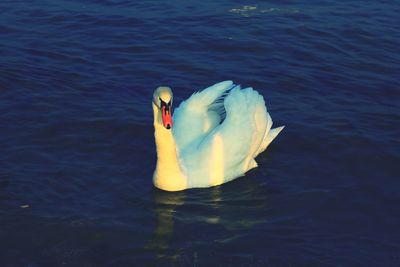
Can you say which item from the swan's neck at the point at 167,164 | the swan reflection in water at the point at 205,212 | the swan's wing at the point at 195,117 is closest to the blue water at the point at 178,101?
the swan reflection in water at the point at 205,212

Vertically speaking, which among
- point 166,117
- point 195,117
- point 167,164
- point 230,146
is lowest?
point 167,164

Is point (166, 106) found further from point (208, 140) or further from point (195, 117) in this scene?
point (195, 117)

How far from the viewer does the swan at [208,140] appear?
11523 millimetres

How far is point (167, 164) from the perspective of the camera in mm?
11508

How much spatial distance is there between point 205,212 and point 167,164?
922 millimetres

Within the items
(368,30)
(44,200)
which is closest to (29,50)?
(44,200)

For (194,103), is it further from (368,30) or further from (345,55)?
(368,30)

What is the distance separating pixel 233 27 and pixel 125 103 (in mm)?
5189

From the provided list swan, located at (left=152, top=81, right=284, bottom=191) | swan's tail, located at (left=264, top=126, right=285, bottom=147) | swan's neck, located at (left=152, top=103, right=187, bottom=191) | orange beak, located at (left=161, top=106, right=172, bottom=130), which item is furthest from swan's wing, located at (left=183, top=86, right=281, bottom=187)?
orange beak, located at (left=161, top=106, right=172, bottom=130)

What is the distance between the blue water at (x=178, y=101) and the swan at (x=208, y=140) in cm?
24

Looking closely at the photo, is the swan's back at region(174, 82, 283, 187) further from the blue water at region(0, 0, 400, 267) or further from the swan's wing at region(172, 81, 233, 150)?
the blue water at region(0, 0, 400, 267)

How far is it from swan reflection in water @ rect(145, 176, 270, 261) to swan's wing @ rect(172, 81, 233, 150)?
93 centimetres

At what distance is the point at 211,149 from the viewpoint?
460 inches

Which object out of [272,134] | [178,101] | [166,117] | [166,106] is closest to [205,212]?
[166,117]
